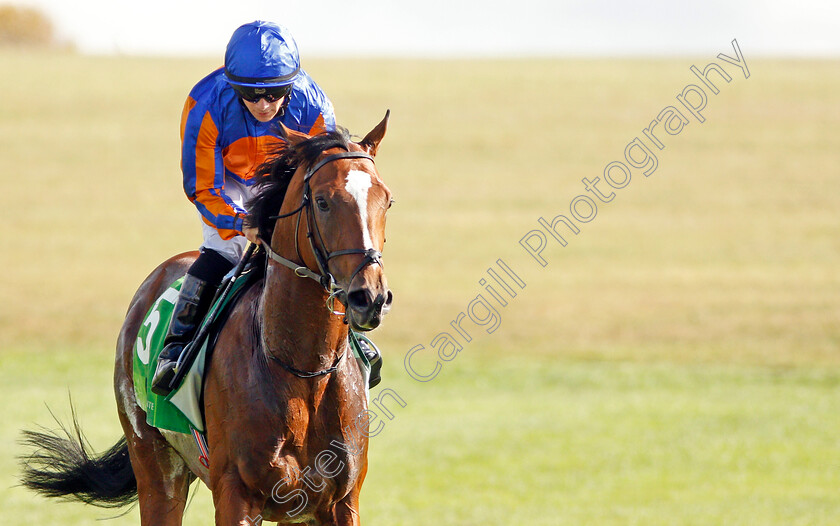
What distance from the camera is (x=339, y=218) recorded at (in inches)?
148

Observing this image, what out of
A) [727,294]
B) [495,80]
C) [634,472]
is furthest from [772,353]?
[495,80]

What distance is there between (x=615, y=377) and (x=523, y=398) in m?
2.13

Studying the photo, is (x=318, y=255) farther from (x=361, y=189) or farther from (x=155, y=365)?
(x=155, y=365)

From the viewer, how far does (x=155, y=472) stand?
5258 mm

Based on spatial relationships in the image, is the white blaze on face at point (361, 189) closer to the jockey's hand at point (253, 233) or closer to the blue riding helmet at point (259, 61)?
the jockey's hand at point (253, 233)

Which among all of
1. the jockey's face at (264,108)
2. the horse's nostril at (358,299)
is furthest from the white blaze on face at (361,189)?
the jockey's face at (264,108)

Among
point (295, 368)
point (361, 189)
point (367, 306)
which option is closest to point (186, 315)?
point (295, 368)

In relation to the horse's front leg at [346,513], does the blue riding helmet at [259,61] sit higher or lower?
higher

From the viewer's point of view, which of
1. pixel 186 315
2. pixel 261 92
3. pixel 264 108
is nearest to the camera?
pixel 261 92

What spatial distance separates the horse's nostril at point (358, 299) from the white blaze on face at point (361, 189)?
0.21 meters

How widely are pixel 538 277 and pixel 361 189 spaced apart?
2005 cm

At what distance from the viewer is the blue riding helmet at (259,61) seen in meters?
4.47

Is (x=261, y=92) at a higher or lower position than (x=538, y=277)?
lower

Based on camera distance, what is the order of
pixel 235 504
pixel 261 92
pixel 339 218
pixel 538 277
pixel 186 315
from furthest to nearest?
pixel 538 277, pixel 186 315, pixel 261 92, pixel 235 504, pixel 339 218
